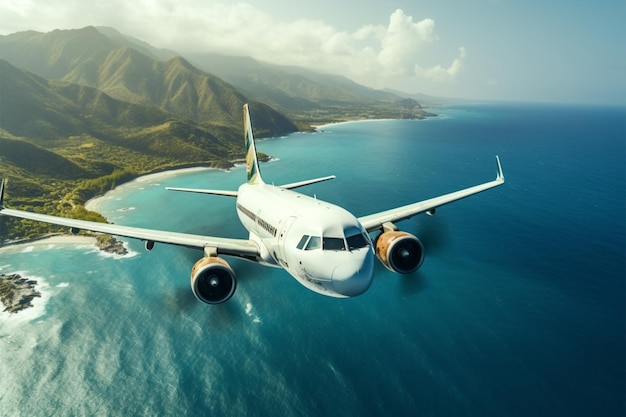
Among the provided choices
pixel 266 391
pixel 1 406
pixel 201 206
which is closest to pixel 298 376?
pixel 266 391

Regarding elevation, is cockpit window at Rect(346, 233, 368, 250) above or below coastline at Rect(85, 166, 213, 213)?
above

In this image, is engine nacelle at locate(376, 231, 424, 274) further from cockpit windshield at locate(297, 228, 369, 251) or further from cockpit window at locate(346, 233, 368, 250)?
cockpit window at locate(346, 233, 368, 250)

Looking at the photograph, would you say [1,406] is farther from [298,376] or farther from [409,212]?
[409,212]

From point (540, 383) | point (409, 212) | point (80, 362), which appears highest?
point (409, 212)

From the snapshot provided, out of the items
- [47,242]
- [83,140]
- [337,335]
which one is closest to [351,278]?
[337,335]

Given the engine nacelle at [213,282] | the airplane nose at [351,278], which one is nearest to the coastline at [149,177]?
the engine nacelle at [213,282]

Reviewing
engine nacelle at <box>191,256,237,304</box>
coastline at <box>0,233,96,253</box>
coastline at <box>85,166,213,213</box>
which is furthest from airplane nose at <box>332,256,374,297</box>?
coastline at <box>85,166,213,213</box>

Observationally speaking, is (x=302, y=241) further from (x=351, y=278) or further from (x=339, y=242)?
(x=351, y=278)
